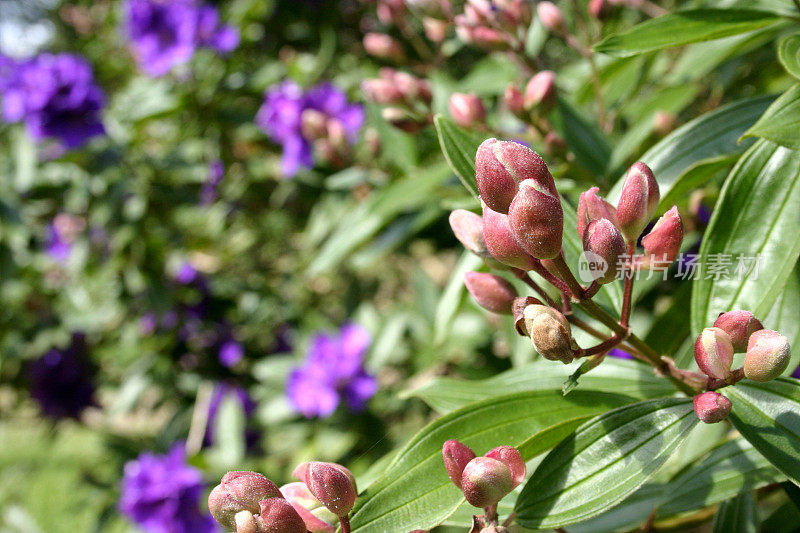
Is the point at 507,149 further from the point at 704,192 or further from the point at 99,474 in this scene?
the point at 99,474

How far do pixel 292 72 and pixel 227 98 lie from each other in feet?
0.80

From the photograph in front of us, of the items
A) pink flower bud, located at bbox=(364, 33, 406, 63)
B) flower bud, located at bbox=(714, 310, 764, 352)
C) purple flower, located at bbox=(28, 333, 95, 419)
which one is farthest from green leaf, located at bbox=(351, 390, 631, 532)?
purple flower, located at bbox=(28, 333, 95, 419)

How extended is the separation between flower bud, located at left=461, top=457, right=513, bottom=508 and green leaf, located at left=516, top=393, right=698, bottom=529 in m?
0.06

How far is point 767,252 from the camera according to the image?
677 millimetres

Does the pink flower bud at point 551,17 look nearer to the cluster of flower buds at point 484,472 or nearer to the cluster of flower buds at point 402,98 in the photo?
the cluster of flower buds at point 402,98

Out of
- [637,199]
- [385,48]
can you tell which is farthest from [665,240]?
[385,48]

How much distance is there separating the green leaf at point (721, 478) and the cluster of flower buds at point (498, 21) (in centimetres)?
67

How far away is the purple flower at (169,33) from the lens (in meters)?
2.03

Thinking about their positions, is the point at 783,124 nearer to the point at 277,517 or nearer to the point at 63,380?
the point at 277,517

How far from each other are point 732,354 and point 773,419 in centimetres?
7

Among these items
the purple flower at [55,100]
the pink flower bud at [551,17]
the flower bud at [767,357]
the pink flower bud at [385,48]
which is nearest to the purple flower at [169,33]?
the purple flower at [55,100]

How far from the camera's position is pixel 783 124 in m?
0.63

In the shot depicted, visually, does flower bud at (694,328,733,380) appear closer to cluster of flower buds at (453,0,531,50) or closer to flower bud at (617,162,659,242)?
flower bud at (617,162,659,242)

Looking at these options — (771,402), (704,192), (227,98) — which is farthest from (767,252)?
(227,98)
